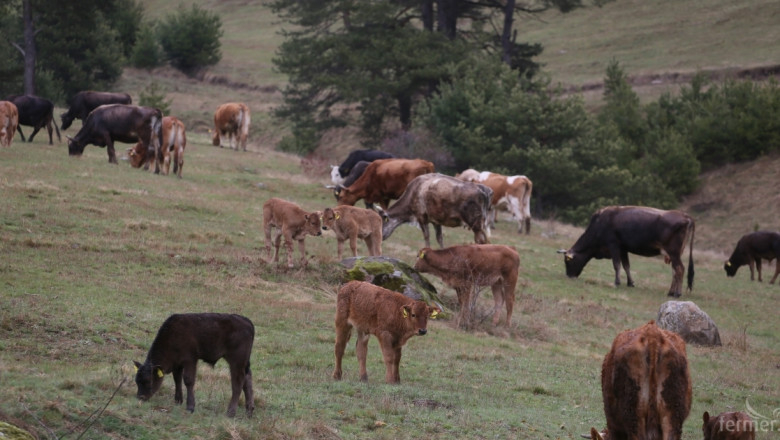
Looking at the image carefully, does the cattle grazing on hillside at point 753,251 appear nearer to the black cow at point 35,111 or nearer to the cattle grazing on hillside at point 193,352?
the black cow at point 35,111

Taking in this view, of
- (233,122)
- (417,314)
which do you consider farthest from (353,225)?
(233,122)

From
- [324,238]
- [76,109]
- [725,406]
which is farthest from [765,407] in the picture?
[76,109]

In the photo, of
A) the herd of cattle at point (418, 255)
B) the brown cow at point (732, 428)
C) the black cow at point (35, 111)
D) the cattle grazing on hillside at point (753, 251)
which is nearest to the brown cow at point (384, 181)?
the herd of cattle at point (418, 255)

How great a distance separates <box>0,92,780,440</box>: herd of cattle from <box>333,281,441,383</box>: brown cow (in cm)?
1

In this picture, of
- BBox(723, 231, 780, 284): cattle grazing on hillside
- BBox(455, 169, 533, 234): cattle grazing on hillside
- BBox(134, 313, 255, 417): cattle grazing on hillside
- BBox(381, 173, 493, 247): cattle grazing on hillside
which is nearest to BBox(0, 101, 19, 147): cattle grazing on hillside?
BBox(381, 173, 493, 247): cattle grazing on hillside

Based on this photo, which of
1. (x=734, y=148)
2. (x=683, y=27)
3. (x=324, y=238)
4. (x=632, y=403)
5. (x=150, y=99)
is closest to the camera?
(x=632, y=403)

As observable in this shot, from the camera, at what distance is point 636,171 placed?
51062 millimetres

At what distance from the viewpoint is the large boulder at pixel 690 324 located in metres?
18.8

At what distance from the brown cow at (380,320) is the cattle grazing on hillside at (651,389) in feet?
13.7

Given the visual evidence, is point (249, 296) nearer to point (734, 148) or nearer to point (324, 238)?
point (324, 238)

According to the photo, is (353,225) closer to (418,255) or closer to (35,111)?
(418,255)

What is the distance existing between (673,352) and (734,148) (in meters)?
51.5

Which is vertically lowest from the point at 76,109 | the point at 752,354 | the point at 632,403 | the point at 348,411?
the point at 752,354

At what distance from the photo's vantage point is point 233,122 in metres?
39.9
